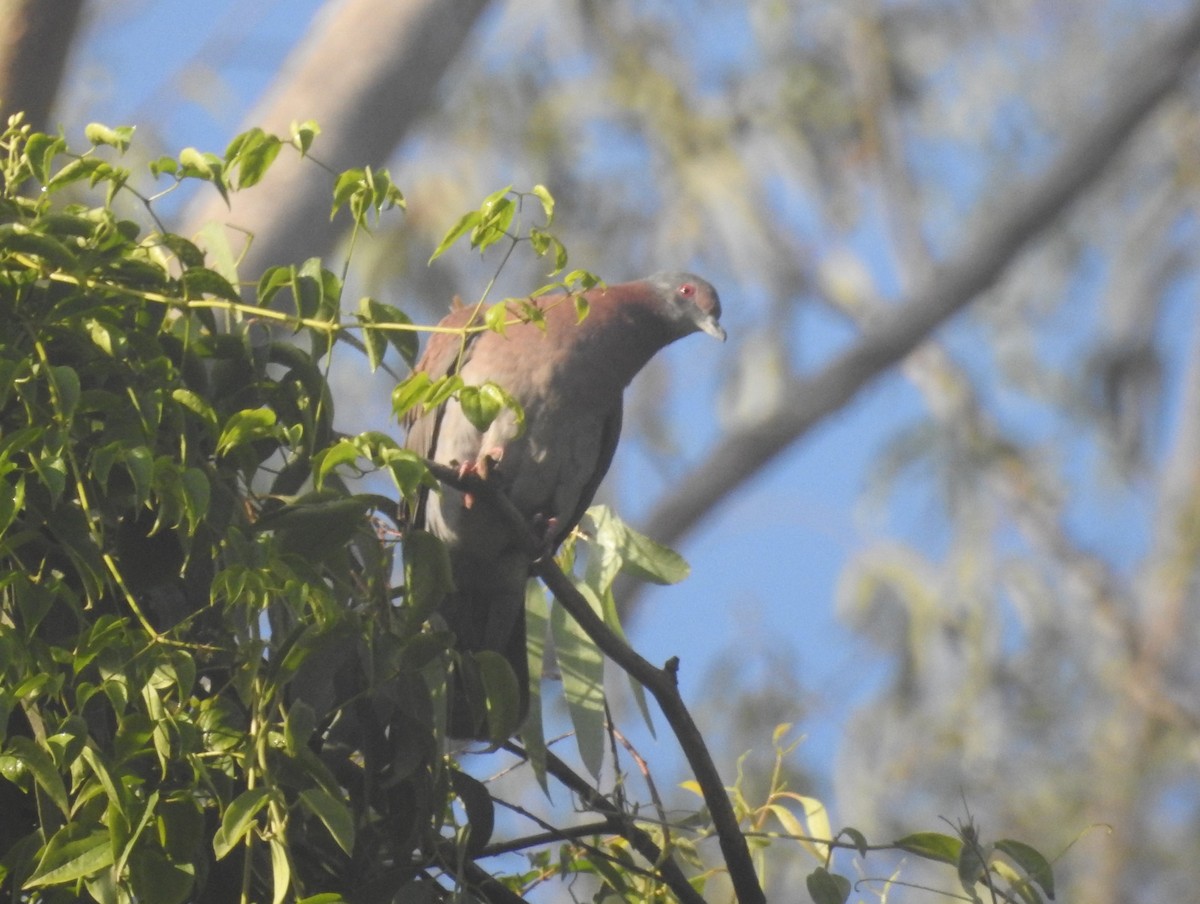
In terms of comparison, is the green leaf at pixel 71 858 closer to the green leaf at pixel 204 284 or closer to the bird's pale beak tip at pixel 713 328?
the green leaf at pixel 204 284

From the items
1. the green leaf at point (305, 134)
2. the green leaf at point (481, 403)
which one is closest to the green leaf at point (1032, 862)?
the green leaf at point (481, 403)

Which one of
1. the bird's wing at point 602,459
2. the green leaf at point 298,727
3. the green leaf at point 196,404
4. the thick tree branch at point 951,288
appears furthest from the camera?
the thick tree branch at point 951,288

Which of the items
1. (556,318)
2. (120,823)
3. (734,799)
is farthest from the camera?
(556,318)

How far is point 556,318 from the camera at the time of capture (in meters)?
3.27

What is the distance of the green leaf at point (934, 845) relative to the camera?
72.8 inches

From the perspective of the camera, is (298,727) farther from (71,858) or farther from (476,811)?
(476,811)

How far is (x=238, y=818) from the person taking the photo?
1.40 metres

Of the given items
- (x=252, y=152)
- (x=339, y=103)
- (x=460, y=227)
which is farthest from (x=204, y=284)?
(x=339, y=103)

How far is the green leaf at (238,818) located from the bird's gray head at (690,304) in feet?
6.98

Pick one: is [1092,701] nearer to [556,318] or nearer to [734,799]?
[556,318]

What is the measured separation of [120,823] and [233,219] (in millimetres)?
2247

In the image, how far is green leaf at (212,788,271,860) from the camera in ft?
4.55

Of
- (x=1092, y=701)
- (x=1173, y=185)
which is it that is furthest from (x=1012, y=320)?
(x=1092, y=701)

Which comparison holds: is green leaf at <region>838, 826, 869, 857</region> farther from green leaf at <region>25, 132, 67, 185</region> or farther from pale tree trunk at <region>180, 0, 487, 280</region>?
pale tree trunk at <region>180, 0, 487, 280</region>
